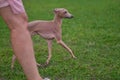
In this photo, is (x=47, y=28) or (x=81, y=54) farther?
(x=81, y=54)

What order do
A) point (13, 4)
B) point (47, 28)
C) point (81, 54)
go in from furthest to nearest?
point (81, 54) < point (47, 28) < point (13, 4)

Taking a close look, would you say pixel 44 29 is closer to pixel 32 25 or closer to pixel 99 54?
pixel 32 25

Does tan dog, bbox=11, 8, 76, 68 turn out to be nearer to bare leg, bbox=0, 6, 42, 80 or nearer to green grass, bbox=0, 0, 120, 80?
green grass, bbox=0, 0, 120, 80

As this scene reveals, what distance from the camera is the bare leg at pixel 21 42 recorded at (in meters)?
3.41

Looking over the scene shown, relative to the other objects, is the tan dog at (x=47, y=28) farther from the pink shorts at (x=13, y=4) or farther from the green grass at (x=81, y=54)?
the pink shorts at (x=13, y=4)

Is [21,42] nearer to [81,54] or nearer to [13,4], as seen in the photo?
[13,4]

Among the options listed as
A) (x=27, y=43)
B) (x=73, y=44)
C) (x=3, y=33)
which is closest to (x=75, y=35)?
(x=73, y=44)

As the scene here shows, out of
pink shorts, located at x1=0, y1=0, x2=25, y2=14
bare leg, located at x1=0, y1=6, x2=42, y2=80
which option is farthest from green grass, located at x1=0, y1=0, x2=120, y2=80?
pink shorts, located at x1=0, y1=0, x2=25, y2=14

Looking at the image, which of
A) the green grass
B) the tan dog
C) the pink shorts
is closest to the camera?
the pink shorts

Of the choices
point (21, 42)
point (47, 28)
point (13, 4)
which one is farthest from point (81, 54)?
point (13, 4)

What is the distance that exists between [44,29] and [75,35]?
7.70 ft

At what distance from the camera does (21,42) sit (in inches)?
135

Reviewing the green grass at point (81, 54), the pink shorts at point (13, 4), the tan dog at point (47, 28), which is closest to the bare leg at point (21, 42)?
the pink shorts at point (13, 4)

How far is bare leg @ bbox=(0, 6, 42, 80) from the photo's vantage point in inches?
134
